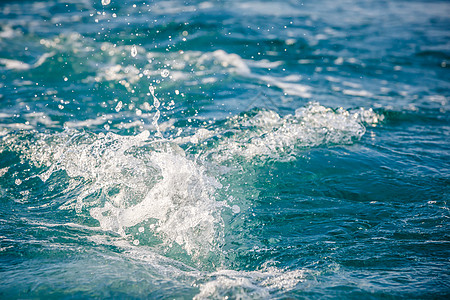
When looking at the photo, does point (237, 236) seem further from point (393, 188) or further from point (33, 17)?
point (33, 17)

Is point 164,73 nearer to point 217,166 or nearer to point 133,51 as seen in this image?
point 133,51

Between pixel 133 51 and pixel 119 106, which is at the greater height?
pixel 133 51

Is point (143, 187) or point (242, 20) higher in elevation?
point (242, 20)

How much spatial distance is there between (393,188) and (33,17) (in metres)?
9.98

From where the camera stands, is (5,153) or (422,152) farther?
(422,152)

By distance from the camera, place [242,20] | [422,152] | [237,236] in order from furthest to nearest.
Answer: [242,20], [422,152], [237,236]

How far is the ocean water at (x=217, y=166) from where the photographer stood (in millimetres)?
2916

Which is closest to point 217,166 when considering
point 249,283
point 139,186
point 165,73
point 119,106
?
point 139,186

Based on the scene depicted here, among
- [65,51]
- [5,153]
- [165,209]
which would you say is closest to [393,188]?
[165,209]

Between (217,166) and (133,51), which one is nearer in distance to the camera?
(217,166)

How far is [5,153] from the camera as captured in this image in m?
4.68

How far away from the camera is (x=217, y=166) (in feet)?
14.8

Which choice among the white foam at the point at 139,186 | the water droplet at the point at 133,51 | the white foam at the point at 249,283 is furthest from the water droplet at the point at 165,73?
the white foam at the point at 249,283

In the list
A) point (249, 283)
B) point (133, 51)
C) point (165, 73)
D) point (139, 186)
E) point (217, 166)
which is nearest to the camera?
point (249, 283)
